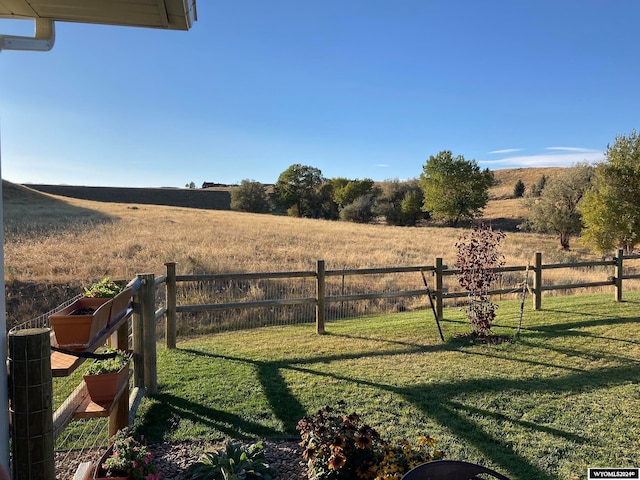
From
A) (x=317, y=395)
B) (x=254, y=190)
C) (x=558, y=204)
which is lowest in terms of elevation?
(x=317, y=395)

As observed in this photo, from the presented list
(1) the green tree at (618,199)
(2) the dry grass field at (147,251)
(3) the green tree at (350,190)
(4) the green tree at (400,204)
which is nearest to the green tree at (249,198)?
(3) the green tree at (350,190)

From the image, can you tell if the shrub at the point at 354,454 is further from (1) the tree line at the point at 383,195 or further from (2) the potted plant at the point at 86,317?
(1) the tree line at the point at 383,195

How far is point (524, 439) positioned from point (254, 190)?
53127mm

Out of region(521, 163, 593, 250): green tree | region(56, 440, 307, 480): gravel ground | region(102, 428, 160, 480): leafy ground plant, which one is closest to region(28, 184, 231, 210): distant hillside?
region(521, 163, 593, 250): green tree

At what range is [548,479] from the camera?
3072 millimetres

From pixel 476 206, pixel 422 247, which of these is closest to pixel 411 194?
pixel 476 206

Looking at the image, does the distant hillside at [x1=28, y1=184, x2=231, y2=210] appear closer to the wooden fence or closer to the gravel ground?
the wooden fence

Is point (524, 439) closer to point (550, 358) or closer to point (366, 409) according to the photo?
point (366, 409)

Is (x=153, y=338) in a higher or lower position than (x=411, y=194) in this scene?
lower

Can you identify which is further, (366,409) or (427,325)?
(427,325)

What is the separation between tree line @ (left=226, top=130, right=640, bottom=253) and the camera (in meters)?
20.1

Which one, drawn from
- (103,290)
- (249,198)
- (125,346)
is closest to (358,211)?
(249,198)

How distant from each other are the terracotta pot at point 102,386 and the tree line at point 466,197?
2297cm

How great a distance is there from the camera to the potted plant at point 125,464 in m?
2.47
